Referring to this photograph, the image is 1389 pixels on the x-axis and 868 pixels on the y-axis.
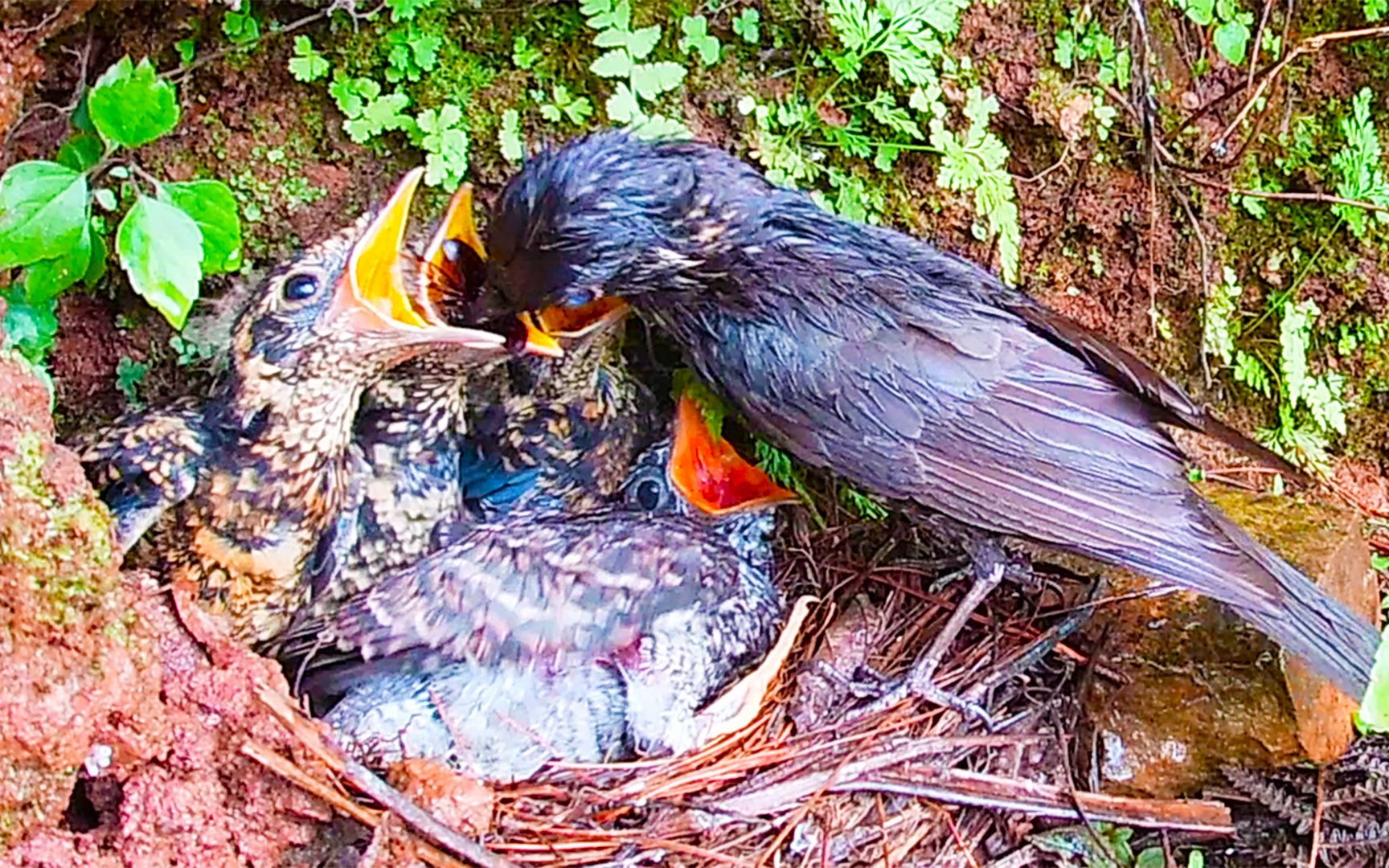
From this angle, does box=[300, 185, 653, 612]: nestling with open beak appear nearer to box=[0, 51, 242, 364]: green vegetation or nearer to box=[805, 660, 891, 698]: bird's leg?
box=[0, 51, 242, 364]: green vegetation

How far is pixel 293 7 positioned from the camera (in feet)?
11.2

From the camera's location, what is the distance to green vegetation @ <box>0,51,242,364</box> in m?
→ 2.87

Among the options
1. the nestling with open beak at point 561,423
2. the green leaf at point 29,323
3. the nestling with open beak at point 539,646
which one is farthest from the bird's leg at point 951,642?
the green leaf at point 29,323

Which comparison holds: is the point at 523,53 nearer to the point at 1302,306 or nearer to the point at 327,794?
the point at 327,794

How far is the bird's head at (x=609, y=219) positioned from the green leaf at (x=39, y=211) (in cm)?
84

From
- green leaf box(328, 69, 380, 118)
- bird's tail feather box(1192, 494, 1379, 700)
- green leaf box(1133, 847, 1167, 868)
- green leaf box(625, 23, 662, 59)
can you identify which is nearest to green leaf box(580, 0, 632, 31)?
green leaf box(625, 23, 662, 59)

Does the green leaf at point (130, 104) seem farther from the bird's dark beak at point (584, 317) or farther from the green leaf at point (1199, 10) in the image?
the green leaf at point (1199, 10)

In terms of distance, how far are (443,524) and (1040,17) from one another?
6.03ft

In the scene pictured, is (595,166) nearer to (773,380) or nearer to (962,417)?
(773,380)

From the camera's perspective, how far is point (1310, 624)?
325cm

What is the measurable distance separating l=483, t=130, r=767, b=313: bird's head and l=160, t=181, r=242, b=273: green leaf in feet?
1.94

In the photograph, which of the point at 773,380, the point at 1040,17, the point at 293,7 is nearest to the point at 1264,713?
the point at 773,380

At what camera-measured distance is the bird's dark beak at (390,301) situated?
3207 mm

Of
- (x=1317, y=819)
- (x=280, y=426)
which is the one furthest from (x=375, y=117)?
(x=1317, y=819)
